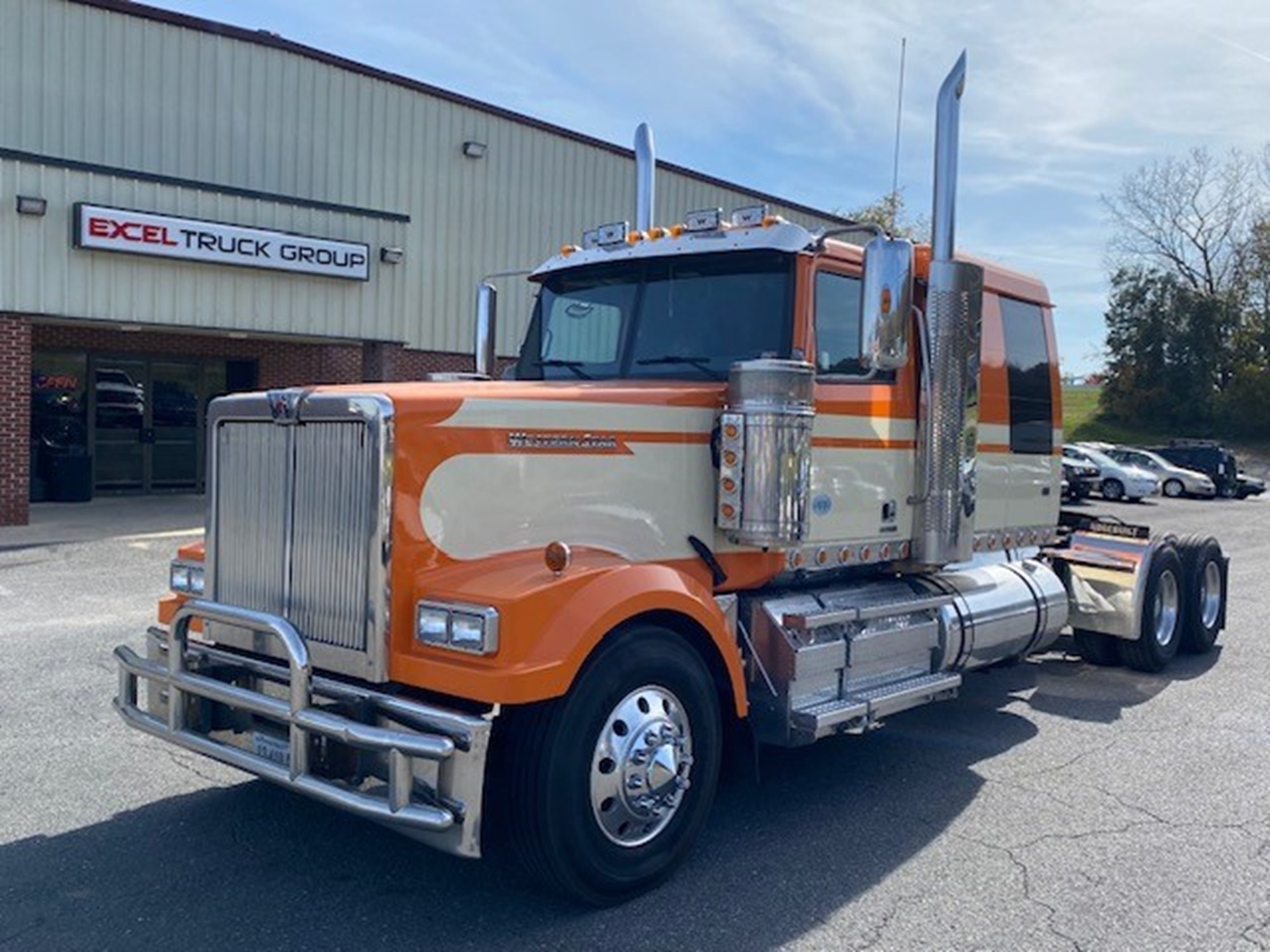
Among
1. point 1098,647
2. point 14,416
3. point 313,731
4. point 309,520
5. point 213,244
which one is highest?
point 213,244

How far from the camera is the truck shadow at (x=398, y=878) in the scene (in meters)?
3.83

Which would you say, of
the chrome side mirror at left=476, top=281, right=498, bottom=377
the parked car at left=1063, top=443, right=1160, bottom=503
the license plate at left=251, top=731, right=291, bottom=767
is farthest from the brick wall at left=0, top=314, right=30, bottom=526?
the parked car at left=1063, top=443, right=1160, bottom=503

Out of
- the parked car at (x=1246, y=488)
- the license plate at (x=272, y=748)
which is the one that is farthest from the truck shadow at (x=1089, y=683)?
the parked car at (x=1246, y=488)

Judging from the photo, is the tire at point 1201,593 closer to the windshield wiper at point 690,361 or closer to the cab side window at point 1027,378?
the cab side window at point 1027,378

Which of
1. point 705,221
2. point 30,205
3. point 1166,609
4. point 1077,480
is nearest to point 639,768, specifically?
point 705,221

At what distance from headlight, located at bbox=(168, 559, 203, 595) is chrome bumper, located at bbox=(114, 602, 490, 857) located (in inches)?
17.0

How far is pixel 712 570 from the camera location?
16.5 ft

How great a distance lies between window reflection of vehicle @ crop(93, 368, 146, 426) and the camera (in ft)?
63.6

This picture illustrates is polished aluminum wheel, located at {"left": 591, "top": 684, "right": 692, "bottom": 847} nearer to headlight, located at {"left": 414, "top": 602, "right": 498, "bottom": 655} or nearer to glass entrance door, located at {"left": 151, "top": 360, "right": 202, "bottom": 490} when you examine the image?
headlight, located at {"left": 414, "top": 602, "right": 498, "bottom": 655}

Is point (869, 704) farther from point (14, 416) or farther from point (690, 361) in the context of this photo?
point (14, 416)

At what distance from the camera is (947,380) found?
592 centimetres

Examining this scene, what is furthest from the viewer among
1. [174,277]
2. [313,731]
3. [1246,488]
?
[1246,488]

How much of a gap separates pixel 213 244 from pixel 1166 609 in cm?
1378

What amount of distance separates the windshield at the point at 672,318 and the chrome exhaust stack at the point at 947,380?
100 cm
